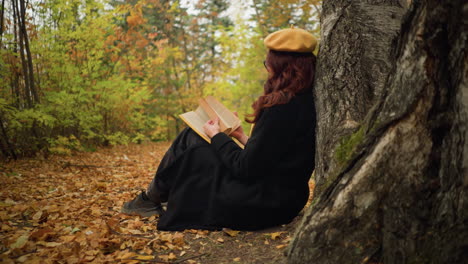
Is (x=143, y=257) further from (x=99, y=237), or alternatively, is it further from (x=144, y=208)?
(x=144, y=208)

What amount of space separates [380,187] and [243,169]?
1.17 meters

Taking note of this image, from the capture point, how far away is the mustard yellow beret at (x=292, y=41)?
7.98ft

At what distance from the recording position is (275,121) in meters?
2.39

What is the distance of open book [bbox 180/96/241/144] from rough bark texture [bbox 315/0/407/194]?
894mm

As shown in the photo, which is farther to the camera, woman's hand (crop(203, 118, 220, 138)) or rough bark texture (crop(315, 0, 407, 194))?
woman's hand (crop(203, 118, 220, 138))

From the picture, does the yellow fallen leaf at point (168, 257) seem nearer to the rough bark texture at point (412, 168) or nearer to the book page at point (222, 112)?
the rough bark texture at point (412, 168)

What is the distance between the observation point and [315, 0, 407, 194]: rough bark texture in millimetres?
2270

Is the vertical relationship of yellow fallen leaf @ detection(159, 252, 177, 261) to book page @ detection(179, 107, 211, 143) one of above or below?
below

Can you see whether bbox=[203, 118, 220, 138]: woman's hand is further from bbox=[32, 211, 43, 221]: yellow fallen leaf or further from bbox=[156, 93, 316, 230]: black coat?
bbox=[32, 211, 43, 221]: yellow fallen leaf

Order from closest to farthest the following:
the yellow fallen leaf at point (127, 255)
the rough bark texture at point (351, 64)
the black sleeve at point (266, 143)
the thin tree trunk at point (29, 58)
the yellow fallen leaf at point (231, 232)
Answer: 1. the yellow fallen leaf at point (127, 255)
2. the rough bark texture at point (351, 64)
3. the black sleeve at point (266, 143)
4. the yellow fallen leaf at point (231, 232)
5. the thin tree trunk at point (29, 58)

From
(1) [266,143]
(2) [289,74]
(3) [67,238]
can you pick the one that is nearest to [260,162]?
(1) [266,143]

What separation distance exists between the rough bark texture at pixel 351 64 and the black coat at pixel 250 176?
234 millimetres

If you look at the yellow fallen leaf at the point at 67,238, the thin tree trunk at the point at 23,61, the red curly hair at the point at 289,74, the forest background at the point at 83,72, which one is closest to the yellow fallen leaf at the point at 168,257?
the yellow fallen leaf at the point at 67,238

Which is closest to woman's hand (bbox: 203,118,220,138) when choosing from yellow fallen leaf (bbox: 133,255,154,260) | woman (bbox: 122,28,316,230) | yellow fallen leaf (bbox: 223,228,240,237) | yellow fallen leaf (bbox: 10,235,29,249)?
woman (bbox: 122,28,316,230)
